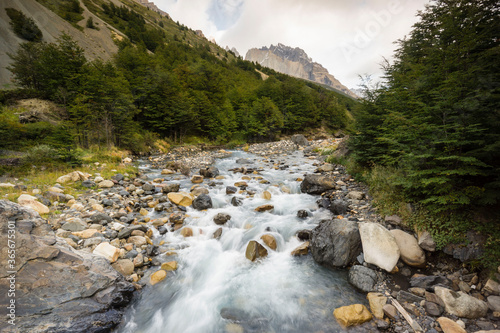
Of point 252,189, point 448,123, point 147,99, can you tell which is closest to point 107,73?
point 147,99

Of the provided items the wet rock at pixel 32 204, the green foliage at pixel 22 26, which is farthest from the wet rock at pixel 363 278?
the green foliage at pixel 22 26

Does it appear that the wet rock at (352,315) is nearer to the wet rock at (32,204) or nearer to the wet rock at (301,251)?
the wet rock at (301,251)

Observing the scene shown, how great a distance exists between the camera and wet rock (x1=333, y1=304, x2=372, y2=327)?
3842mm

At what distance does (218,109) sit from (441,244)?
3214cm

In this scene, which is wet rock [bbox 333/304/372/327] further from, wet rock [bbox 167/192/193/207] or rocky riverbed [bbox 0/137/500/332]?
wet rock [bbox 167/192/193/207]

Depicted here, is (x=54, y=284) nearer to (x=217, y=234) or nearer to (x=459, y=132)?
(x=217, y=234)

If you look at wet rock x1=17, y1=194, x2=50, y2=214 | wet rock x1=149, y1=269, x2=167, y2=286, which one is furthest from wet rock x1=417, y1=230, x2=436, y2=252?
wet rock x1=17, y1=194, x2=50, y2=214

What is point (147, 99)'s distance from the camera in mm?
25000

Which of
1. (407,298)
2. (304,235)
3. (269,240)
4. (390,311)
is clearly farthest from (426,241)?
(269,240)

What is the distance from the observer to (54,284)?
367 centimetres

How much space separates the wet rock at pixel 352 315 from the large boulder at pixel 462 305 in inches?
63.0

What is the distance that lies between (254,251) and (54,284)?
488 centimetres

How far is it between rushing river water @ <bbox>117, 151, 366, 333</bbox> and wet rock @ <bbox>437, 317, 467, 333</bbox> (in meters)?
1.31

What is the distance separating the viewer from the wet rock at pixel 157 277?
5062mm
